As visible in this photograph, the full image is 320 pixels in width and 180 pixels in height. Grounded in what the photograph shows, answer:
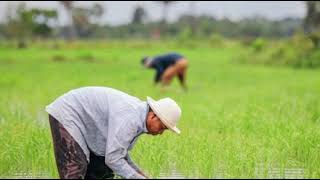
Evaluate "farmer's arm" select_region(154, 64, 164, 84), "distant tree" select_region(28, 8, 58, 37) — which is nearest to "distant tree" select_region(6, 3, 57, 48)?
"distant tree" select_region(28, 8, 58, 37)

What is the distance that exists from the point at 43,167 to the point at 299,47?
62.5ft

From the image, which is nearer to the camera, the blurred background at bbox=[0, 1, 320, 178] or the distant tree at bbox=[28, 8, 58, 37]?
the blurred background at bbox=[0, 1, 320, 178]

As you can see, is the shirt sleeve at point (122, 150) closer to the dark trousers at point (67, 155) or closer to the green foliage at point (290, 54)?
the dark trousers at point (67, 155)

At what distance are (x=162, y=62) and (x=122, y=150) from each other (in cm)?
869

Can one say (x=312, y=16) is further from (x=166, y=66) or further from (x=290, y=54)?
(x=166, y=66)

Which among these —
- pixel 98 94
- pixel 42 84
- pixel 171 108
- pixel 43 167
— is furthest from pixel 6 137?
pixel 42 84

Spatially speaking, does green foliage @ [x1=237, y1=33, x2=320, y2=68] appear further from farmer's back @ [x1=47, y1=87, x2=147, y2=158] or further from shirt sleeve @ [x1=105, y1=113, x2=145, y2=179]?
shirt sleeve @ [x1=105, y1=113, x2=145, y2=179]

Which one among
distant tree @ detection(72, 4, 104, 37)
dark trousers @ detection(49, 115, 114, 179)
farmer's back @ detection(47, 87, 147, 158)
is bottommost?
distant tree @ detection(72, 4, 104, 37)

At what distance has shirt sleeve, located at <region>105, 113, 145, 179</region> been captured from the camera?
4.34 meters

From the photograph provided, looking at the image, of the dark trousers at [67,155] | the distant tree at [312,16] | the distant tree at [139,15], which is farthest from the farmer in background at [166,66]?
the distant tree at [139,15]

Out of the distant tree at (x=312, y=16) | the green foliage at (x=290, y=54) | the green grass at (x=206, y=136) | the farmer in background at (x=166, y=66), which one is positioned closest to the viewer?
the green grass at (x=206, y=136)

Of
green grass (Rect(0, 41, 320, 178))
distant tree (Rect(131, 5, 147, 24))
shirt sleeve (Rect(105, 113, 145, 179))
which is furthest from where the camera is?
distant tree (Rect(131, 5, 147, 24))

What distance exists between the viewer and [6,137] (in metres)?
6.26

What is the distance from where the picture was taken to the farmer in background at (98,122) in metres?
4.40
